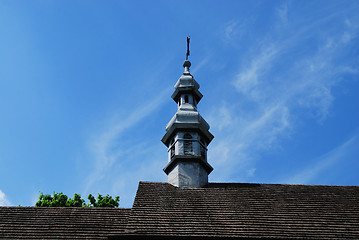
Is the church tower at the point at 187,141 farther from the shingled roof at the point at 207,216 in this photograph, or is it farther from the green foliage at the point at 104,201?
the green foliage at the point at 104,201

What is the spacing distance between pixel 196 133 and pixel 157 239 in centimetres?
747

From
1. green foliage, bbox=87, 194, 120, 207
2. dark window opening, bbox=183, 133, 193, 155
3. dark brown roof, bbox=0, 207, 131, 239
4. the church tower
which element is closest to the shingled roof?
dark brown roof, bbox=0, 207, 131, 239

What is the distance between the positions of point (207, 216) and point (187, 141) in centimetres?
559

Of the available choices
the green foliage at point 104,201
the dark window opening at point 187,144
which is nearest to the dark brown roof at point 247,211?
the dark window opening at point 187,144

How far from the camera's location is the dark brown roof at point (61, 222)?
45.9 ft

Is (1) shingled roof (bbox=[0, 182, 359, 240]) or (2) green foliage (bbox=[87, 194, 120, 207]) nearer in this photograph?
(1) shingled roof (bbox=[0, 182, 359, 240])

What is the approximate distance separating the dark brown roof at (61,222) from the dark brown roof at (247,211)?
1104 millimetres

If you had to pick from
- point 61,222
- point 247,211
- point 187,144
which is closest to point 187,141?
point 187,144

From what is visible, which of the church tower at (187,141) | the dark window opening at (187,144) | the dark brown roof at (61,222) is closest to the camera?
the dark brown roof at (61,222)

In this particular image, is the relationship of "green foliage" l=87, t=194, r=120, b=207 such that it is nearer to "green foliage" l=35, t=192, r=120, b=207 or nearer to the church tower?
"green foliage" l=35, t=192, r=120, b=207

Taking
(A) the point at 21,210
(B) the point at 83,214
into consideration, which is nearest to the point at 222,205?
(B) the point at 83,214

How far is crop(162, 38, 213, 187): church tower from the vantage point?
18.1 meters

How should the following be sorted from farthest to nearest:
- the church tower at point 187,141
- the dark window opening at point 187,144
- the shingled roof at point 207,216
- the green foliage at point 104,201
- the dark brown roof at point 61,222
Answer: the green foliage at point 104,201 < the dark window opening at point 187,144 < the church tower at point 187,141 < the dark brown roof at point 61,222 < the shingled roof at point 207,216

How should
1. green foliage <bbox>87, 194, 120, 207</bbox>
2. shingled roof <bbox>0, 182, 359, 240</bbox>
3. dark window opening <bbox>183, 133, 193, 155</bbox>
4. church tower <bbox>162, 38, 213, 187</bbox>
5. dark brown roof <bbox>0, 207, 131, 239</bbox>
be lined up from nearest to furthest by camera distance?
shingled roof <bbox>0, 182, 359, 240</bbox>, dark brown roof <bbox>0, 207, 131, 239</bbox>, church tower <bbox>162, 38, 213, 187</bbox>, dark window opening <bbox>183, 133, 193, 155</bbox>, green foliage <bbox>87, 194, 120, 207</bbox>
